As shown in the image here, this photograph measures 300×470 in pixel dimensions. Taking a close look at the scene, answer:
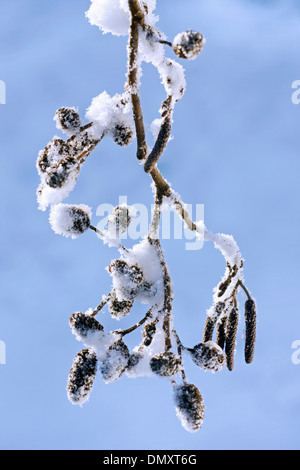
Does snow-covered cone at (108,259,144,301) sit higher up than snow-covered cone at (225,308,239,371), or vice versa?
snow-covered cone at (108,259,144,301)

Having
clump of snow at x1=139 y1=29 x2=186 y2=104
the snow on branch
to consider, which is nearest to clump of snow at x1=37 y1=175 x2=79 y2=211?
the snow on branch

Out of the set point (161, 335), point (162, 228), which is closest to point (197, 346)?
point (161, 335)

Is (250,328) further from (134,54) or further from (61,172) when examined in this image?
(134,54)

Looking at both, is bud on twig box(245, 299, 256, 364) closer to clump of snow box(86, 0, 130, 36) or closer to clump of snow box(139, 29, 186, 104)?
clump of snow box(139, 29, 186, 104)

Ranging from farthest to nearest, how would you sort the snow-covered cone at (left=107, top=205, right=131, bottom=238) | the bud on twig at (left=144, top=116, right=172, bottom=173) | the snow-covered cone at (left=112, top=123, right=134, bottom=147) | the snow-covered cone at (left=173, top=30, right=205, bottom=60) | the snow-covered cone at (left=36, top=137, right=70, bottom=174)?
the snow-covered cone at (left=107, top=205, right=131, bottom=238) < the snow-covered cone at (left=112, top=123, right=134, bottom=147) < the snow-covered cone at (left=36, top=137, right=70, bottom=174) < the bud on twig at (left=144, top=116, right=172, bottom=173) < the snow-covered cone at (left=173, top=30, right=205, bottom=60)

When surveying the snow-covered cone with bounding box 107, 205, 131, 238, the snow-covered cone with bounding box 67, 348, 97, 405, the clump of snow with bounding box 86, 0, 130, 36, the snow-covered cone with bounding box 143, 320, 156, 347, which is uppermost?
the clump of snow with bounding box 86, 0, 130, 36

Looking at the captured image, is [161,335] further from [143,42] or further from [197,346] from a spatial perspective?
[143,42]
